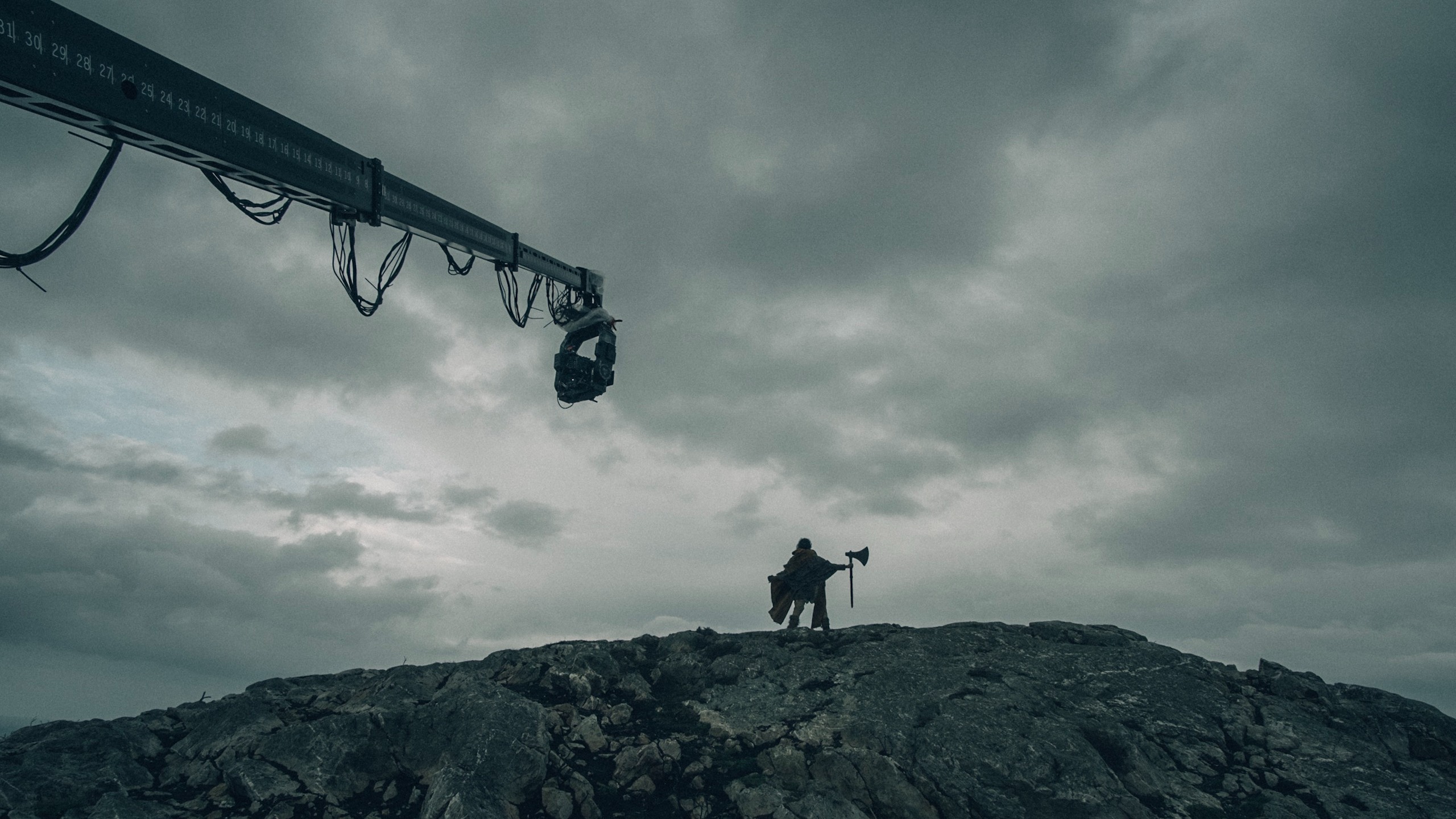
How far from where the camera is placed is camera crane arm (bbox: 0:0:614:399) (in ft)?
27.6

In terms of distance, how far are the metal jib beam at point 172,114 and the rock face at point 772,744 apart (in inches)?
418

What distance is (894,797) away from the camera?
1571 centimetres

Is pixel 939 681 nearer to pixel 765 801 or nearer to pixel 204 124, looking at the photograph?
pixel 765 801

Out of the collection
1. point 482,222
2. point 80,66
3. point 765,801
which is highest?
point 482,222

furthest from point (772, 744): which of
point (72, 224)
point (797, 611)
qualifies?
point (72, 224)

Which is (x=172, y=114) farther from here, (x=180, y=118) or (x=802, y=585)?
(x=802, y=585)

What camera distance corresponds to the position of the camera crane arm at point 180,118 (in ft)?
27.6

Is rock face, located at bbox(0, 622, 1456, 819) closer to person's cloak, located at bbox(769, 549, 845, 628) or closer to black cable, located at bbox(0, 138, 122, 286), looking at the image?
person's cloak, located at bbox(769, 549, 845, 628)

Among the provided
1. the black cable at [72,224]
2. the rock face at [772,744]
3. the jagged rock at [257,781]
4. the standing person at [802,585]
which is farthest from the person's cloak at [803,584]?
the black cable at [72,224]

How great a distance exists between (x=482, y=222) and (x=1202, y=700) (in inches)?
769

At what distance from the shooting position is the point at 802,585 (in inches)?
887

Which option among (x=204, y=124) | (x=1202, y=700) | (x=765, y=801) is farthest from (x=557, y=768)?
(x=1202, y=700)

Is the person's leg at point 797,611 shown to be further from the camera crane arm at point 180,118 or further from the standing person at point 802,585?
the camera crane arm at point 180,118

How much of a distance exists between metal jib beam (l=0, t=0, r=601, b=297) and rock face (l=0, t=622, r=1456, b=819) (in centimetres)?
1061
